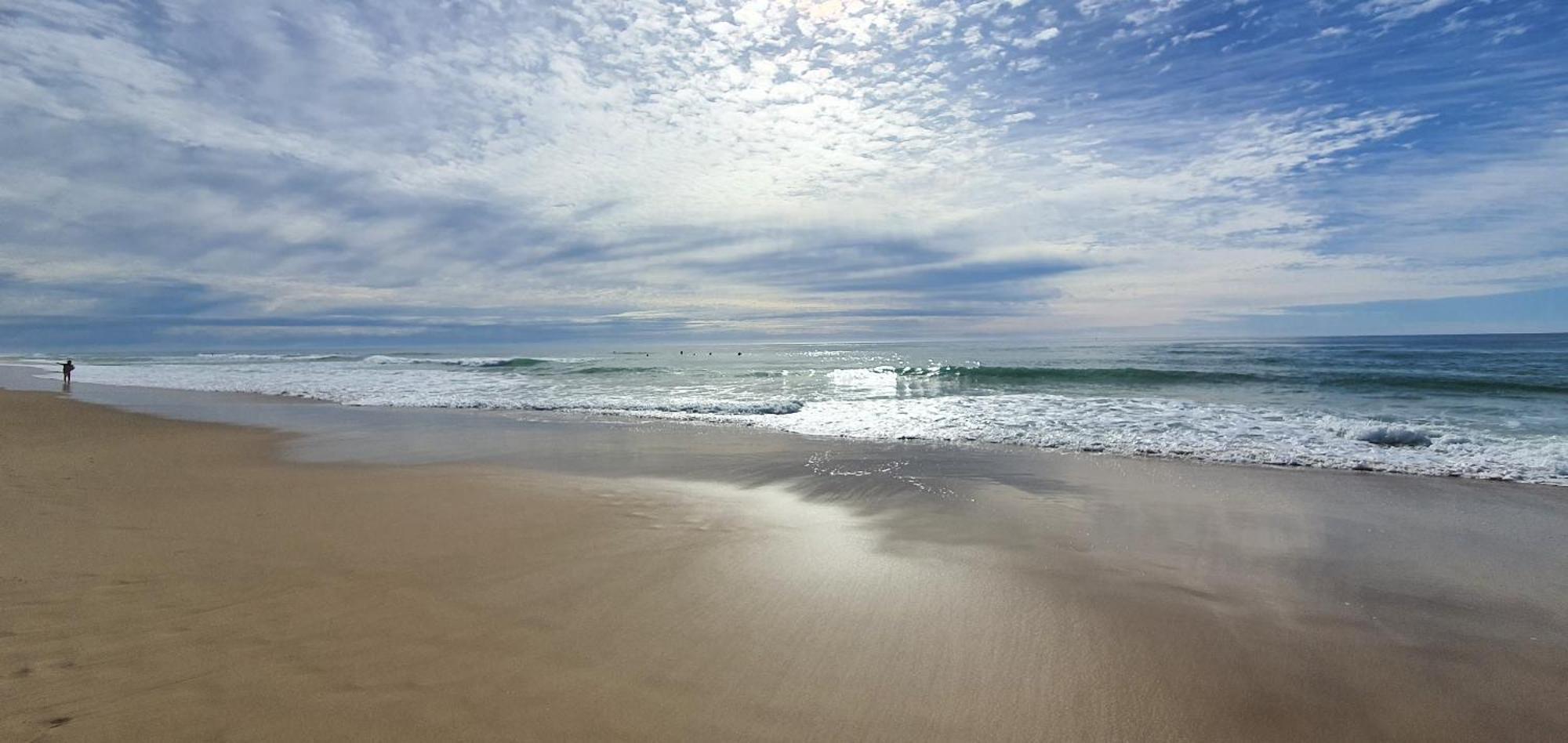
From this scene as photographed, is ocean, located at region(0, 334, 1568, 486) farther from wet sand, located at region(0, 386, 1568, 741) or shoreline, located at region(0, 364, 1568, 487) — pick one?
wet sand, located at region(0, 386, 1568, 741)

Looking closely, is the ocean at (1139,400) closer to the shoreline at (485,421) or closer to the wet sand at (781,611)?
the shoreline at (485,421)

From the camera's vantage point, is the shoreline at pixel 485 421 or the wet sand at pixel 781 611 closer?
the wet sand at pixel 781 611

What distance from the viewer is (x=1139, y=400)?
1543 centimetres

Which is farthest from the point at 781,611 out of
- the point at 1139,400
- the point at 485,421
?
the point at 1139,400

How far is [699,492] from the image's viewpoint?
23.7ft

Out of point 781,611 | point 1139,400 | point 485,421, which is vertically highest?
point 1139,400

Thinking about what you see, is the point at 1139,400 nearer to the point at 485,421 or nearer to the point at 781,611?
the point at 781,611

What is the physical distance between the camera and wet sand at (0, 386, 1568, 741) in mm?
2871

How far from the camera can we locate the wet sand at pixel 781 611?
2871 mm

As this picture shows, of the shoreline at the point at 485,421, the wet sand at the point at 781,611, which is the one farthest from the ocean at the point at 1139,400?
the wet sand at the point at 781,611

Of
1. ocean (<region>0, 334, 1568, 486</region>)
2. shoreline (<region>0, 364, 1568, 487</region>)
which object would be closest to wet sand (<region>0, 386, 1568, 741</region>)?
shoreline (<region>0, 364, 1568, 487</region>)

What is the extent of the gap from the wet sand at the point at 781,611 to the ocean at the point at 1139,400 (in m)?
2.59

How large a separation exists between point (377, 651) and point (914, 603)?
288 cm

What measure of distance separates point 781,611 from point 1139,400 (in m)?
14.0
